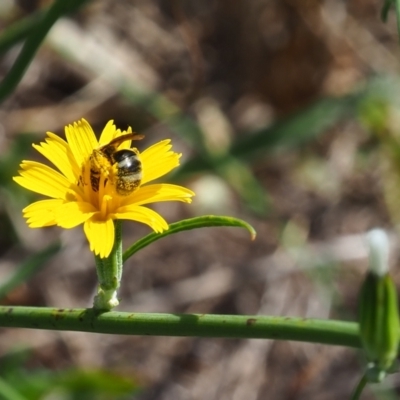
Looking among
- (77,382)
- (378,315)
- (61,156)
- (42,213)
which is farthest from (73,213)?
(77,382)

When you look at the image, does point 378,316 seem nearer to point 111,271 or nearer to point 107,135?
point 111,271

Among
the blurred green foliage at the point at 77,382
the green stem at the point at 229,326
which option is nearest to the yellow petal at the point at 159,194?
the green stem at the point at 229,326

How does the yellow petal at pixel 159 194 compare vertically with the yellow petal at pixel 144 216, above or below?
above

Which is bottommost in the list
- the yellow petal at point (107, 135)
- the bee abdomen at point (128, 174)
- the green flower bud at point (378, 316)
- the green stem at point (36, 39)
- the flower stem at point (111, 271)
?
the green flower bud at point (378, 316)

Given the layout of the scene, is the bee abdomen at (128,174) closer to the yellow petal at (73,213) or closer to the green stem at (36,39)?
the yellow petal at (73,213)

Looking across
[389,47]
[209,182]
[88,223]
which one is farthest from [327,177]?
[88,223]

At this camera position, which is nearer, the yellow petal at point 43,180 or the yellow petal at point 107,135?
the yellow petal at point 43,180
